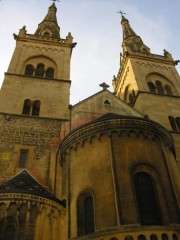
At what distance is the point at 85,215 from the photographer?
1309 cm

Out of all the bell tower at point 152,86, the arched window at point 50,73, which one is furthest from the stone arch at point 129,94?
the arched window at point 50,73

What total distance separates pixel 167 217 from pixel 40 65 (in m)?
17.1

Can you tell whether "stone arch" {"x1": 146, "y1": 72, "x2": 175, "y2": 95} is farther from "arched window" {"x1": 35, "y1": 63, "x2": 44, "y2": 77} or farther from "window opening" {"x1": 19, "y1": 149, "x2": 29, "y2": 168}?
"window opening" {"x1": 19, "y1": 149, "x2": 29, "y2": 168}

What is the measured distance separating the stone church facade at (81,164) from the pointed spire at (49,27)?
25.4 feet

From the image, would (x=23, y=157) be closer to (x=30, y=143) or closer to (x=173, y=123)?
(x=30, y=143)

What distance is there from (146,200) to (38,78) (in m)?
13.6

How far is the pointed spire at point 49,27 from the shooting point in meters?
30.9

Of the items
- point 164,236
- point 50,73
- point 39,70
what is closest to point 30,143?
point 50,73

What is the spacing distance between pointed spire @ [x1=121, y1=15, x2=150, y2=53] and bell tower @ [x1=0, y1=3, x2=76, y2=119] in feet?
27.5

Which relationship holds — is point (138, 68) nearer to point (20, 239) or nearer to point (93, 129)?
point (93, 129)

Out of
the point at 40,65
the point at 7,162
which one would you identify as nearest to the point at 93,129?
the point at 7,162

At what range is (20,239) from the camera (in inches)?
458

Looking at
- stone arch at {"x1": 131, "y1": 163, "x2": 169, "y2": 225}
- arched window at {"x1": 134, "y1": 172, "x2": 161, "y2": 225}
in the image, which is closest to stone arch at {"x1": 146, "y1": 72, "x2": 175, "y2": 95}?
stone arch at {"x1": 131, "y1": 163, "x2": 169, "y2": 225}

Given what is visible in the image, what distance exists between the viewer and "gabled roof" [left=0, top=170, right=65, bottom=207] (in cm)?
1287
